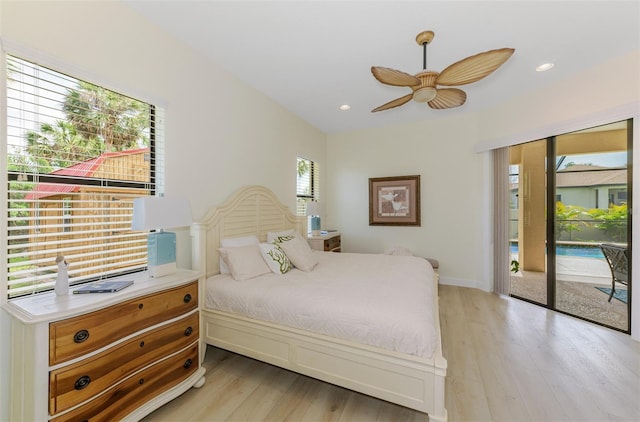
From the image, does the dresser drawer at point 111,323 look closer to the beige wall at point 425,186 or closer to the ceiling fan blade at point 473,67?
the ceiling fan blade at point 473,67

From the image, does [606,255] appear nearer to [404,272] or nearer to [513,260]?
[513,260]

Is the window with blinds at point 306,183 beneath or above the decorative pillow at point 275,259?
above

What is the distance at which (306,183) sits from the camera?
4703 millimetres

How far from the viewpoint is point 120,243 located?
1.96m

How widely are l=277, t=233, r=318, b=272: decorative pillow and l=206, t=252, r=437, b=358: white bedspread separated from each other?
8 centimetres

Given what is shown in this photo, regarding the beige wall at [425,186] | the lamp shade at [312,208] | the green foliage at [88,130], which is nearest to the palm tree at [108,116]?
the green foliage at [88,130]

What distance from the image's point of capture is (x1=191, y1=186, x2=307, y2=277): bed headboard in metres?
2.35

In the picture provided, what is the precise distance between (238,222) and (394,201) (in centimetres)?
297

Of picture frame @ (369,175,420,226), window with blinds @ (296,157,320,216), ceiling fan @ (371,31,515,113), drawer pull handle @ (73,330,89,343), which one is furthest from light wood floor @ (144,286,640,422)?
window with blinds @ (296,157,320,216)

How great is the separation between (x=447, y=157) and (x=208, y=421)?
4579mm

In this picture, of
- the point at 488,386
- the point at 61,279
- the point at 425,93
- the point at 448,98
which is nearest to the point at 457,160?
the point at 448,98

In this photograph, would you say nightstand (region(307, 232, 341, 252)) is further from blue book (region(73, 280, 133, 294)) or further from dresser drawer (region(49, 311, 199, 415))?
blue book (region(73, 280, 133, 294))

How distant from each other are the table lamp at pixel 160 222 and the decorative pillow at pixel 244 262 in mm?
488

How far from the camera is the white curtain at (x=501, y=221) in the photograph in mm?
3859
